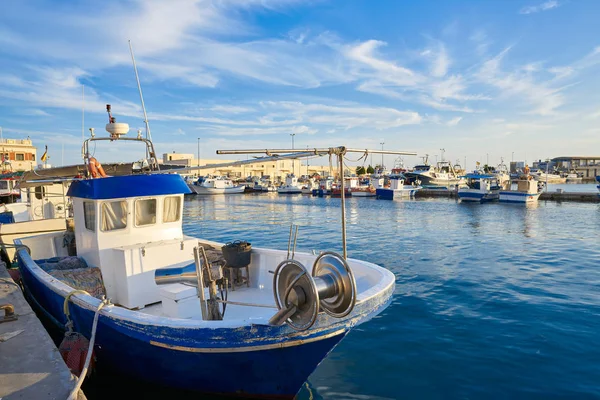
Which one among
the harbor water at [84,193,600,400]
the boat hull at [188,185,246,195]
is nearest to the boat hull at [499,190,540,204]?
the harbor water at [84,193,600,400]

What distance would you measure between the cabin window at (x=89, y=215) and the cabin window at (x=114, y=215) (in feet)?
0.94

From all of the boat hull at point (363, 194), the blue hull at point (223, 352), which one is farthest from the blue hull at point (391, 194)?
the blue hull at point (223, 352)

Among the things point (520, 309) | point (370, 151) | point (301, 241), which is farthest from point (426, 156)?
point (370, 151)

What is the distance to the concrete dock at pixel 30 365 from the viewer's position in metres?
4.36

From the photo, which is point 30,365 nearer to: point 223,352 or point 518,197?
point 223,352

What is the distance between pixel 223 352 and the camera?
5094 millimetres

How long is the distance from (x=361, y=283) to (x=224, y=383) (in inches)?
111

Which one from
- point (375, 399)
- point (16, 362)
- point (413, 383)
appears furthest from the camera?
point (413, 383)

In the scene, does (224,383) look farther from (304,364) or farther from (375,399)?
(375,399)

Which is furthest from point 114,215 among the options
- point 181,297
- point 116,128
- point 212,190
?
point 212,190

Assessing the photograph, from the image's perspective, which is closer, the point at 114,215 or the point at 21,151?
the point at 114,215

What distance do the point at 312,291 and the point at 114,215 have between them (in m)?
5.68

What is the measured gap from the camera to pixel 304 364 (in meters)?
5.31

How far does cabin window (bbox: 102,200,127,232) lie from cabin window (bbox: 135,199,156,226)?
0.24 meters
